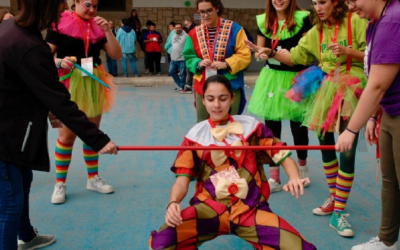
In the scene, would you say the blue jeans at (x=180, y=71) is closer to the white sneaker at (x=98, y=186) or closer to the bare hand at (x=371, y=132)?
the white sneaker at (x=98, y=186)

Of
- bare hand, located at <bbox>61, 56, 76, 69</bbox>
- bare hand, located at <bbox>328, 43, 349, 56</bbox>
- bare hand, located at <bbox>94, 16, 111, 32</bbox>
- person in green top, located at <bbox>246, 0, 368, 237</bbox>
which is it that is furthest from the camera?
bare hand, located at <bbox>94, 16, 111, 32</bbox>

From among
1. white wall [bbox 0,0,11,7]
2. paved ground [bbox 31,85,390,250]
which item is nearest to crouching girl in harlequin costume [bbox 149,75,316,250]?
paved ground [bbox 31,85,390,250]

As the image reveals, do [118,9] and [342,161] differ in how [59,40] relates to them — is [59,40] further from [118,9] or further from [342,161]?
[118,9]

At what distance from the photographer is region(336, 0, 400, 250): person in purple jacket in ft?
6.90

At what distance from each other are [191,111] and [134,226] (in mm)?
4352

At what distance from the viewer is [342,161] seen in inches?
119

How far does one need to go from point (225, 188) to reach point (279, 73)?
5.64ft

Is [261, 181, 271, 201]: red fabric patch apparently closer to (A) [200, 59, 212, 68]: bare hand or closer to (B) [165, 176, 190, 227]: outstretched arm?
(B) [165, 176, 190, 227]: outstretched arm

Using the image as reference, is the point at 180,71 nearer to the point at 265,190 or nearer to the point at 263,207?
the point at 265,190

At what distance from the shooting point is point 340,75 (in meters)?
3.02

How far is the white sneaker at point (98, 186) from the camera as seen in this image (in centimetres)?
373

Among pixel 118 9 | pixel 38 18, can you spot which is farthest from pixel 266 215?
pixel 118 9

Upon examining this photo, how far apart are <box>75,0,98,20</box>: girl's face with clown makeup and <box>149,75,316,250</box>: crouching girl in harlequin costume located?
4.54 ft

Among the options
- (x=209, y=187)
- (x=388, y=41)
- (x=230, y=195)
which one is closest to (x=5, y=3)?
(x=209, y=187)
